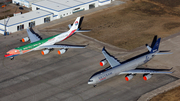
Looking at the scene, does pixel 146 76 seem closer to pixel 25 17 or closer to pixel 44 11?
pixel 25 17

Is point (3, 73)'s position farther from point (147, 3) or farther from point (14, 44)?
point (147, 3)

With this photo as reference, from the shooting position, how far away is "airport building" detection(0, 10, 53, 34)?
11438 centimetres

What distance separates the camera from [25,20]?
387ft

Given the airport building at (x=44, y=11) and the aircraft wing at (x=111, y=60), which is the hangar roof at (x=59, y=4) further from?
the aircraft wing at (x=111, y=60)

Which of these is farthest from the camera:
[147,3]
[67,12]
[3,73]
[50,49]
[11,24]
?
[147,3]

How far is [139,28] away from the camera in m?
118

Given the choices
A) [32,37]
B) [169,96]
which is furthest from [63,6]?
[169,96]

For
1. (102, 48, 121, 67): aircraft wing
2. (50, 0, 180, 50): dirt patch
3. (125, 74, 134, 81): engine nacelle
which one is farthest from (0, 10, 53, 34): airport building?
(125, 74, 134, 81): engine nacelle

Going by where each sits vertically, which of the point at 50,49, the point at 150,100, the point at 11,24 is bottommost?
the point at 150,100

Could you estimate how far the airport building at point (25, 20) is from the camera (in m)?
114

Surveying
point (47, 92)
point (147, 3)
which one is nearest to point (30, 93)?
point (47, 92)

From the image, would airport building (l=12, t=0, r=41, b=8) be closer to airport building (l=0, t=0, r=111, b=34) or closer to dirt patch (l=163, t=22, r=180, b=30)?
airport building (l=0, t=0, r=111, b=34)

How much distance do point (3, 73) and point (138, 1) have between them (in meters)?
94.7

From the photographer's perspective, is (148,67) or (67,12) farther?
(67,12)
